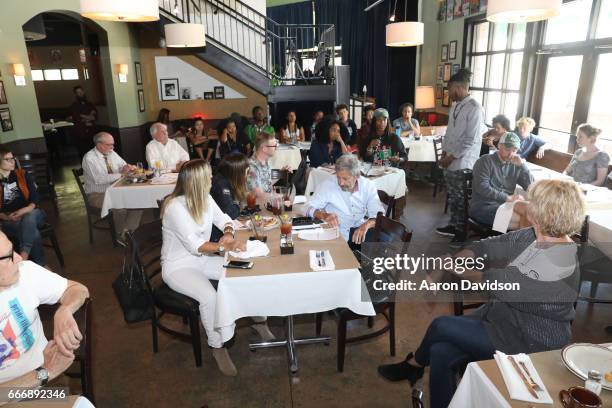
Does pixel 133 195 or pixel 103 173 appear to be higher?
pixel 103 173

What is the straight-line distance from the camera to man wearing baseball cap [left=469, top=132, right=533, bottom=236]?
3.98 metres

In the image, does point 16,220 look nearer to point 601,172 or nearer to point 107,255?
point 107,255

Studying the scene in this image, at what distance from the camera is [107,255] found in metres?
4.66

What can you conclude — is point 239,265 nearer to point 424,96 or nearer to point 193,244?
point 193,244

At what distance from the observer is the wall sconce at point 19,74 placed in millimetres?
6691

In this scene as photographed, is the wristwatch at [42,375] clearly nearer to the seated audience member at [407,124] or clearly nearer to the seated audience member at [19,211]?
the seated audience member at [19,211]

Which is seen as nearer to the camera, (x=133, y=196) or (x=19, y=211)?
(x=19, y=211)

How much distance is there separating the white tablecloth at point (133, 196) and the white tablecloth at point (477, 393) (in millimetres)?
3588

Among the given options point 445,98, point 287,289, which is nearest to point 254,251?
point 287,289

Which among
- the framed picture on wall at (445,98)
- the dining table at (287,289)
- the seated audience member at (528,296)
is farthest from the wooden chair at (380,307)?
the framed picture on wall at (445,98)

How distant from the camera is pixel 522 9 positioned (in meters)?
3.17

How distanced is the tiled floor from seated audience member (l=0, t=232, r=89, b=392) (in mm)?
898

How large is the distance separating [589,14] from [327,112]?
5105 mm

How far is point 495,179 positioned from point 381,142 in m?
1.70
